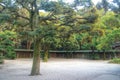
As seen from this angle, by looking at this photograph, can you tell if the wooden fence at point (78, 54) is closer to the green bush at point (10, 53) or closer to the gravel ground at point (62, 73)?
the green bush at point (10, 53)

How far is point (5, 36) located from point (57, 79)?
605 inches

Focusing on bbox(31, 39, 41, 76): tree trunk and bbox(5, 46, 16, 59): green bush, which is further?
bbox(5, 46, 16, 59): green bush

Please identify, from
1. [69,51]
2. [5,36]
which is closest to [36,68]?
[5,36]

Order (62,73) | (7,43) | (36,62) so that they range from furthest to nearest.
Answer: (7,43) < (62,73) < (36,62)

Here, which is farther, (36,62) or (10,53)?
(10,53)

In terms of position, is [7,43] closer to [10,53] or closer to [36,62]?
[10,53]

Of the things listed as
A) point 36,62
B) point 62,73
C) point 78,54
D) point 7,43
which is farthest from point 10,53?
point 36,62

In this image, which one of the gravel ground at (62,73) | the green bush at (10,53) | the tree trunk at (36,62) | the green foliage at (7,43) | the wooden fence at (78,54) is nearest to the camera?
A: the gravel ground at (62,73)

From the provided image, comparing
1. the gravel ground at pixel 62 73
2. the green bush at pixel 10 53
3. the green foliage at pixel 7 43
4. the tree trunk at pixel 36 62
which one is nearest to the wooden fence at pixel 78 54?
the green bush at pixel 10 53

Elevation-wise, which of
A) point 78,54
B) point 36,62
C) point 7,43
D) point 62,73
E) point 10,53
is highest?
point 7,43

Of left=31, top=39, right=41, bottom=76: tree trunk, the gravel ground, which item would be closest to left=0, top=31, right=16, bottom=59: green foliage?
the gravel ground

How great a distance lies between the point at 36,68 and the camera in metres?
19.3

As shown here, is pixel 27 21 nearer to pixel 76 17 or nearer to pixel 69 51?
pixel 76 17

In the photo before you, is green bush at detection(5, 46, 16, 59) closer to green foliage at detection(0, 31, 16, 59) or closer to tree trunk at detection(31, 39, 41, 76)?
green foliage at detection(0, 31, 16, 59)
